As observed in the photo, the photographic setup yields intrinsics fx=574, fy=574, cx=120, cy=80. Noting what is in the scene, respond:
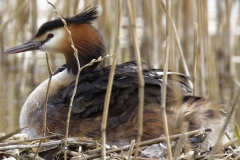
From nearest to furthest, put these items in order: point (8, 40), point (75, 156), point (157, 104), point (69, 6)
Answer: point (75, 156)
point (157, 104)
point (69, 6)
point (8, 40)

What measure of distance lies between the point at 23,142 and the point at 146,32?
190 inches

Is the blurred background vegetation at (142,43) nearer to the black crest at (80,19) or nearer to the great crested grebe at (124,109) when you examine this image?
the black crest at (80,19)

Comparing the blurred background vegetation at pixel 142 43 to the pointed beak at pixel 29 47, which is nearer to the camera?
the pointed beak at pixel 29 47

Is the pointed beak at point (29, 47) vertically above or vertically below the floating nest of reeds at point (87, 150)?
above

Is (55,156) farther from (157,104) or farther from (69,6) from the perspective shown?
(69,6)

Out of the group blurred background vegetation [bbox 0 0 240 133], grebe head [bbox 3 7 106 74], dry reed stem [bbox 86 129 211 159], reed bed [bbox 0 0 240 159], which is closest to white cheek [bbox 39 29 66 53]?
grebe head [bbox 3 7 106 74]

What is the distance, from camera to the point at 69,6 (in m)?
7.42

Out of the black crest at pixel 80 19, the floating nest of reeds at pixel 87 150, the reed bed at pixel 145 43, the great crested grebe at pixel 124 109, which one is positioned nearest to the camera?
the floating nest of reeds at pixel 87 150

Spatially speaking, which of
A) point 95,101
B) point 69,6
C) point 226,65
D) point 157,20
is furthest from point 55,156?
point 226,65

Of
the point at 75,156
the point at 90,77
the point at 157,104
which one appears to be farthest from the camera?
the point at 90,77

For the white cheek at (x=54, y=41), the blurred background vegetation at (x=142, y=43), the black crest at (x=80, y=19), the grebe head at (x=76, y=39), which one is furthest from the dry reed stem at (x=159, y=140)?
the blurred background vegetation at (x=142, y=43)

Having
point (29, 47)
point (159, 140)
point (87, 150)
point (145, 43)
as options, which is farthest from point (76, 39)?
point (145, 43)

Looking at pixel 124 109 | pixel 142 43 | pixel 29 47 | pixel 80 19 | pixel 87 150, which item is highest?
pixel 80 19

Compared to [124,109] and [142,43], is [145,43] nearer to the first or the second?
[142,43]
